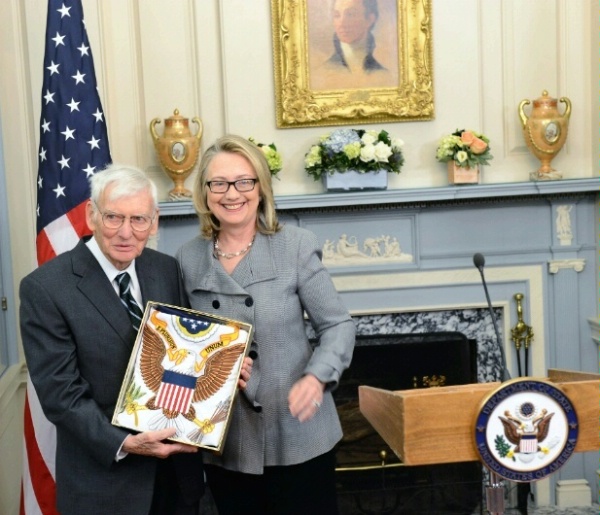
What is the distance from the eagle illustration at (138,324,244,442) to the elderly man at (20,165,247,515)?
5 centimetres

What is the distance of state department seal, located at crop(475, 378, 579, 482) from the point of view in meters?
1.84

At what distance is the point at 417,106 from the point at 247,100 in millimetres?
773

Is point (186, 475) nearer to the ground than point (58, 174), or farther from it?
nearer to the ground

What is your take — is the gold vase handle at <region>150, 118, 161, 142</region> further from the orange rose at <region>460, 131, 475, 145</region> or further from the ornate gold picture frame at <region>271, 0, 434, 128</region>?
the orange rose at <region>460, 131, 475, 145</region>

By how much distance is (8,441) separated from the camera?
3664mm

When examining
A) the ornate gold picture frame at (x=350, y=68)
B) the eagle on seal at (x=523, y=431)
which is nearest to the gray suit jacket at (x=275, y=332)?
the eagle on seal at (x=523, y=431)

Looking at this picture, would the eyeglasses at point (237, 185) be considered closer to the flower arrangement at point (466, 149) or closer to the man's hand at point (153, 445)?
the man's hand at point (153, 445)

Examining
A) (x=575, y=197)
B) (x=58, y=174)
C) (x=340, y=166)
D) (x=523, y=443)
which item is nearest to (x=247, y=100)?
(x=340, y=166)

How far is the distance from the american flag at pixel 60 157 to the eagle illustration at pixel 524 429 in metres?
1.87

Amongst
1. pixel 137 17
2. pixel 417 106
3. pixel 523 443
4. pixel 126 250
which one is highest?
pixel 137 17

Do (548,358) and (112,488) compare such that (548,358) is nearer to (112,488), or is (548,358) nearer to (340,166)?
(340,166)

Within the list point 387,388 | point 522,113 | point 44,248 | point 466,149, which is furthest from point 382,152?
point 44,248

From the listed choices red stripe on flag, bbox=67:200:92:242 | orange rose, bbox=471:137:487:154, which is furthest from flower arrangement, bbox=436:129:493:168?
red stripe on flag, bbox=67:200:92:242

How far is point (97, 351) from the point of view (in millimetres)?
2033
